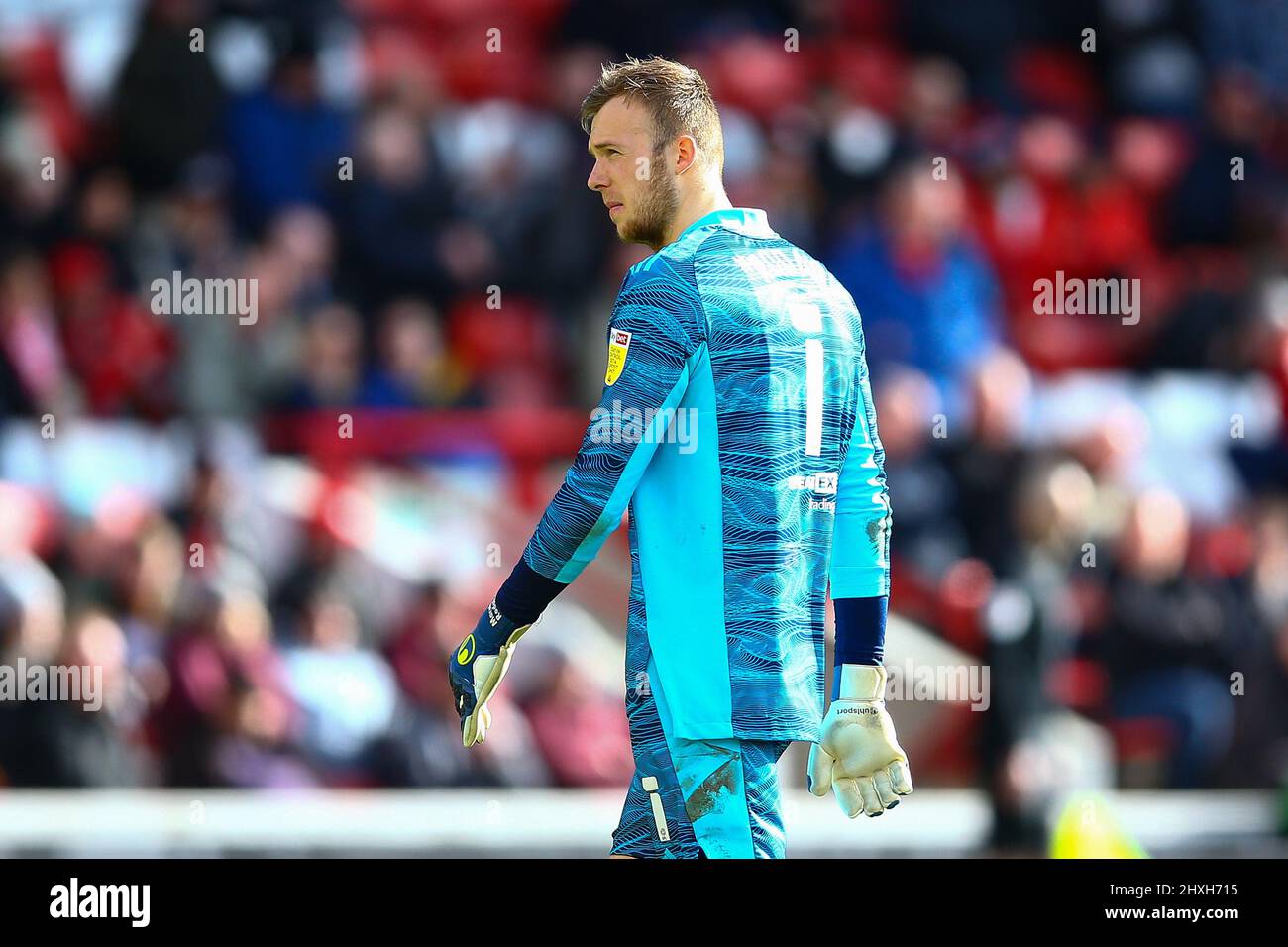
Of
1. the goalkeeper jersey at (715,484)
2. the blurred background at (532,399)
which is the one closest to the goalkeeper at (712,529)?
the goalkeeper jersey at (715,484)

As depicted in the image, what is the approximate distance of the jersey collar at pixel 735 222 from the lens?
3.77 m

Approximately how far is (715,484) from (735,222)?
1.72 feet

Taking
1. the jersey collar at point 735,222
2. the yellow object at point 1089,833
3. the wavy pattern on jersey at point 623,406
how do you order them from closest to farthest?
the wavy pattern on jersey at point 623,406 → the jersey collar at point 735,222 → the yellow object at point 1089,833

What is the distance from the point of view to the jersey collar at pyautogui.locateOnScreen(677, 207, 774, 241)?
12.4 ft

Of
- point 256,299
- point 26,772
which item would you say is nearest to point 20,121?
point 256,299

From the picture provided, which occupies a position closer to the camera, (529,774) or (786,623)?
(786,623)

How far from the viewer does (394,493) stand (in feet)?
28.6

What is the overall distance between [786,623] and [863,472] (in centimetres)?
37

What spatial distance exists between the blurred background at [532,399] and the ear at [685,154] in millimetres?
4469

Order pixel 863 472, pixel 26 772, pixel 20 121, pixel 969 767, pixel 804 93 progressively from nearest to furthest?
pixel 863 472 → pixel 26 772 → pixel 969 767 → pixel 20 121 → pixel 804 93

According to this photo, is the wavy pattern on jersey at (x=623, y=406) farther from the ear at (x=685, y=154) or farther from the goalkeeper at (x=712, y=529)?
the ear at (x=685, y=154)

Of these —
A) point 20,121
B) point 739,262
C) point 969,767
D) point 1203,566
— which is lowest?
point 969,767

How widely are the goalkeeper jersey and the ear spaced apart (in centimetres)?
17

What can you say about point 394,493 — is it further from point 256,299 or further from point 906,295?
point 906,295
